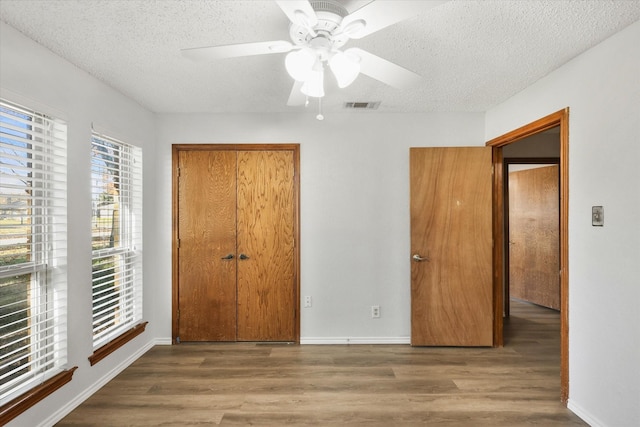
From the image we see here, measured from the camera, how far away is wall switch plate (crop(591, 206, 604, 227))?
2080 mm

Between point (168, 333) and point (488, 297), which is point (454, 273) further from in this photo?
point (168, 333)

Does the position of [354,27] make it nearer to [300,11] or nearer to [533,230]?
[300,11]

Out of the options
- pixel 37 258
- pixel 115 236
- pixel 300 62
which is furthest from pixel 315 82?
pixel 115 236

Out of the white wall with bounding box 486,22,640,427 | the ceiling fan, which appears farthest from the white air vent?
the ceiling fan

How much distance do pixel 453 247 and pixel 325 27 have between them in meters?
2.48

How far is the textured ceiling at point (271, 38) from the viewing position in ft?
5.69

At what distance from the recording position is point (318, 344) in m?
3.46

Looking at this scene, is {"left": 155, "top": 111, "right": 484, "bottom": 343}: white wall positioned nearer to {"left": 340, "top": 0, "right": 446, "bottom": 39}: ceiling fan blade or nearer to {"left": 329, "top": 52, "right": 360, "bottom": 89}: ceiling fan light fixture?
{"left": 329, "top": 52, "right": 360, "bottom": 89}: ceiling fan light fixture

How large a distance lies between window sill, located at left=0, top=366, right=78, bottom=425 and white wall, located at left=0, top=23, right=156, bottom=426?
52 millimetres

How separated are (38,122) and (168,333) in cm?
222

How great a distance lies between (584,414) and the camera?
2223 mm

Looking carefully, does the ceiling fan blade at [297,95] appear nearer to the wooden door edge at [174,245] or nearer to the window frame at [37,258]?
the window frame at [37,258]

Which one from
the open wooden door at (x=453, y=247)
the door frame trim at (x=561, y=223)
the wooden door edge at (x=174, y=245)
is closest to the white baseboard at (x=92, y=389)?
the wooden door edge at (x=174, y=245)

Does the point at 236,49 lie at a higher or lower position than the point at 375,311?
higher
